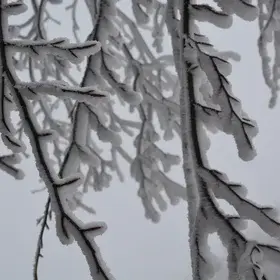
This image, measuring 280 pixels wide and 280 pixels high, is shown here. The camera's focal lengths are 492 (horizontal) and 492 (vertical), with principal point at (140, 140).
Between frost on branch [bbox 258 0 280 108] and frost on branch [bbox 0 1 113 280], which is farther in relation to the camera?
frost on branch [bbox 258 0 280 108]

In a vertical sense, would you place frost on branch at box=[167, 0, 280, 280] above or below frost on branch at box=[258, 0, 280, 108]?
below

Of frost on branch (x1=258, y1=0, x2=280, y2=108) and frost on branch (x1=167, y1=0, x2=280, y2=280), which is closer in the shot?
frost on branch (x1=167, y1=0, x2=280, y2=280)

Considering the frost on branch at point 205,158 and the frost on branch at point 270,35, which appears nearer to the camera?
the frost on branch at point 205,158

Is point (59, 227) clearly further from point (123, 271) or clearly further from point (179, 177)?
point (123, 271)

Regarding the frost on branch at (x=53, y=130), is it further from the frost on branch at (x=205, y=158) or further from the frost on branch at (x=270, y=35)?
Answer: the frost on branch at (x=270, y=35)

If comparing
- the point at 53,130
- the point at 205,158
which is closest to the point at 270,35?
the point at 205,158

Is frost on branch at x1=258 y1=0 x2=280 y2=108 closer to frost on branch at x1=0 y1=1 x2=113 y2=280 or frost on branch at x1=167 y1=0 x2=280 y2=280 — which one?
frost on branch at x1=167 y1=0 x2=280 y2=280

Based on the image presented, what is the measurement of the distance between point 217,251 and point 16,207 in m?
6.59

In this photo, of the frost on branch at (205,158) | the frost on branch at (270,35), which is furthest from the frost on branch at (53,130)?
the frost on branch at (270,35)

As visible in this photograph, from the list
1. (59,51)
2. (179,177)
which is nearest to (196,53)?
(59,51)

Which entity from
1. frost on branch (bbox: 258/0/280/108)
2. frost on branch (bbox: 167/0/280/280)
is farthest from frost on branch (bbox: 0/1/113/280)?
frost on branch (bbox: 258/0/280/108)

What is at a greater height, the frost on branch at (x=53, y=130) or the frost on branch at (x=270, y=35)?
the frost on branch at (x=270, y=35)

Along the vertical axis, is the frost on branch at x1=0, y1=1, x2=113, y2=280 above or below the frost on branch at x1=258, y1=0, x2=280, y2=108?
below

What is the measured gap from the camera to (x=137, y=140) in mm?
3051
